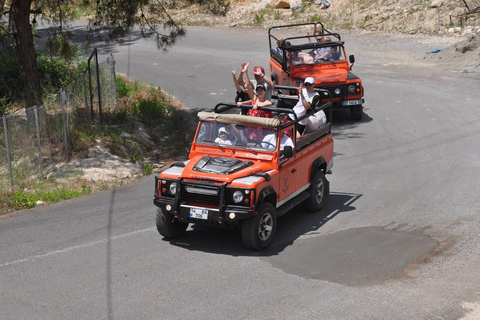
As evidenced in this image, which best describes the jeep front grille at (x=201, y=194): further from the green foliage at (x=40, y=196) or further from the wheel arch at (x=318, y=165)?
the green foliage at (x=40, y=196)

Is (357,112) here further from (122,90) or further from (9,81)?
(9,81)

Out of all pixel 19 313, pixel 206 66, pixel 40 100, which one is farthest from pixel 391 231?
pixel 206 66

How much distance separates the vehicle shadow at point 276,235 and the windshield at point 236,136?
1.36m

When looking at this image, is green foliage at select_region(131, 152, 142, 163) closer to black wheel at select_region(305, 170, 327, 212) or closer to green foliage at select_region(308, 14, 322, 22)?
black wheel at select_region(305, 170, 327, 212)

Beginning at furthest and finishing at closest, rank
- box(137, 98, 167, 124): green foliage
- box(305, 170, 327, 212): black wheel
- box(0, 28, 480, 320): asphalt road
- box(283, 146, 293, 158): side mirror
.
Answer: box(137, 98, 167, 124): green foliage, box(305, 170, 327, 212): black wheel, box(283, 146, 293, 158): side mirror, box(0, 28, 480, 320): asphalt road

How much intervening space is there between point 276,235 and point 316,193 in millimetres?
1387

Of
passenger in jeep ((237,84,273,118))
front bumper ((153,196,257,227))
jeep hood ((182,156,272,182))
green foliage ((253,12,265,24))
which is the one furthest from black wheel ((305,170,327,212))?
green foliage ((253,12,265,24))

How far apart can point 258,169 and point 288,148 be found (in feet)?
1.83

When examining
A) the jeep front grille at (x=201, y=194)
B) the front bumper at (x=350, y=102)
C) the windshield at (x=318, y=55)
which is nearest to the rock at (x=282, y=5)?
the windshield at (x=318, y=55)

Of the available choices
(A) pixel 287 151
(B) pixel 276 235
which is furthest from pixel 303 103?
(B) pixel 276 235

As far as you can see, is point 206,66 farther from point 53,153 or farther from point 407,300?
point 407,300

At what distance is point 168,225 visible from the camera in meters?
10.1

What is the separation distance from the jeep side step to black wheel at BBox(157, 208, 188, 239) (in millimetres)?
1571

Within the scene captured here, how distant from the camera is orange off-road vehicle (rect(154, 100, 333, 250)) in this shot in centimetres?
934
